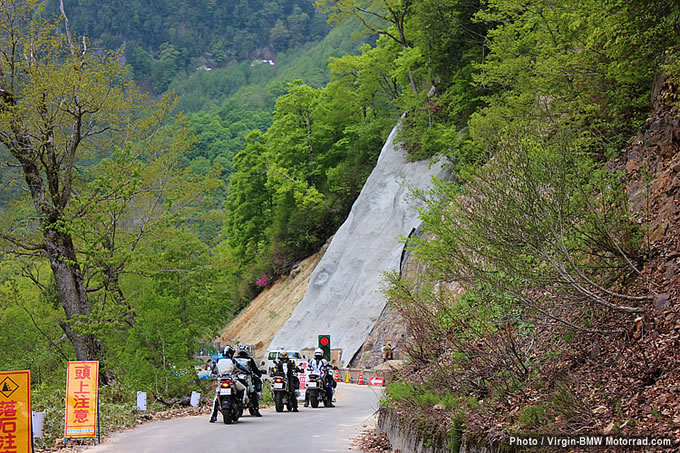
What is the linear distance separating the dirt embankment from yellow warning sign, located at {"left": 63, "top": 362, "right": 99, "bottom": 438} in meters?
37.9

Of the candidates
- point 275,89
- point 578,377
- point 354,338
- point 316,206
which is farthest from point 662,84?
point 275,89

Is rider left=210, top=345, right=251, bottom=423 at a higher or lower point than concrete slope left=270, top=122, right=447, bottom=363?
lower

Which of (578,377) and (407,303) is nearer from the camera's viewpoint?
(578,377)

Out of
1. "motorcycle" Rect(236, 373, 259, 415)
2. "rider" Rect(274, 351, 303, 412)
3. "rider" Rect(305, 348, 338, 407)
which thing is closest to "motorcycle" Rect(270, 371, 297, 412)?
"rider" Rect(274, 351, 303, 412)

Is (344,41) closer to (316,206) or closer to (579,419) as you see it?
(316,206)

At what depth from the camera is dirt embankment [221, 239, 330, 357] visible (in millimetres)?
51875

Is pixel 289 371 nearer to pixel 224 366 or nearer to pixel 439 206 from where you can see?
pixel 224 366

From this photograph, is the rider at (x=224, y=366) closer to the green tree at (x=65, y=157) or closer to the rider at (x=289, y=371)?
the rider at (x=289, y=371)

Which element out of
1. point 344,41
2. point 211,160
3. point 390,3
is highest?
point 344,41

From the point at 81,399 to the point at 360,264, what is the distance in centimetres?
3287

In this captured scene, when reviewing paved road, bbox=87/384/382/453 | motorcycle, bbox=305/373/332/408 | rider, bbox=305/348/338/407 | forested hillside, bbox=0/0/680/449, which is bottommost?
paved road, bbox=87/384/382/453

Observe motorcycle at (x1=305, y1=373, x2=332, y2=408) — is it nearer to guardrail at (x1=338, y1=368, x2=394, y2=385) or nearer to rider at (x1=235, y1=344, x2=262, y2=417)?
rider at (x1=235, y1=344, x2=262, y2=417)

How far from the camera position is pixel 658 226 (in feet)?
31.0

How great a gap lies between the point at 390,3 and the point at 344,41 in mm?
114170
